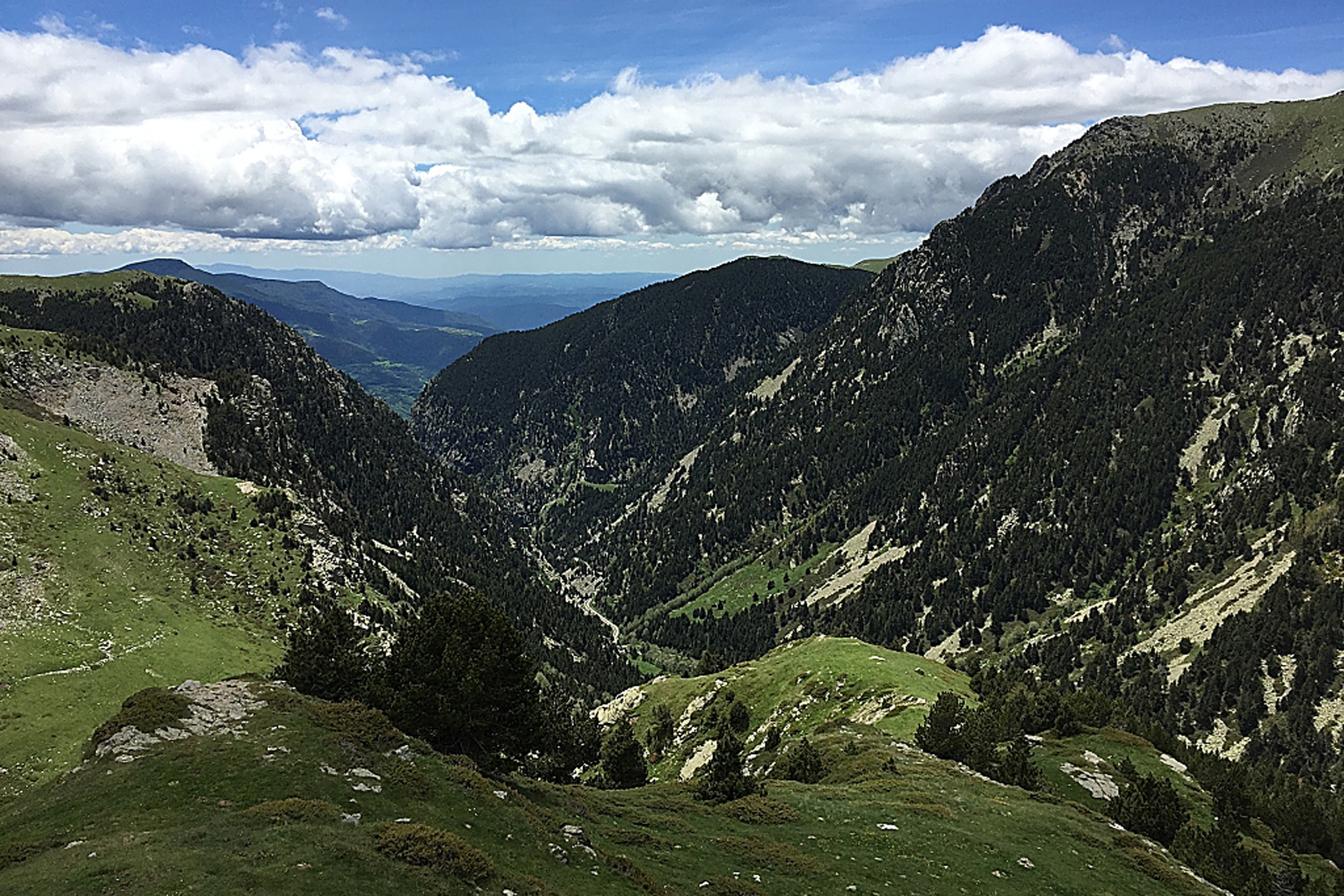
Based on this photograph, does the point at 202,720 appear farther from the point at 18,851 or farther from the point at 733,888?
the point at 733,888

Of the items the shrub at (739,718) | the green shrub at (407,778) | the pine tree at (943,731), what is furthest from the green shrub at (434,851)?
the shrub at (739,718)

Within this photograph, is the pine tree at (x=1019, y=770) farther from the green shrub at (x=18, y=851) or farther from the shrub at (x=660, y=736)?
the green shrub at (x=18, y=851)

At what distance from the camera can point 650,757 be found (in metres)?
109

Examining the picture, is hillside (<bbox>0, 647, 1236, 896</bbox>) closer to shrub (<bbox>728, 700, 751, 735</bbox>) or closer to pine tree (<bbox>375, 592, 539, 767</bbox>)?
pine tree (<bbox>375, 592, 539, 767</bbox>)

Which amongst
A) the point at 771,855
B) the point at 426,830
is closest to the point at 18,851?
the point at 426,830

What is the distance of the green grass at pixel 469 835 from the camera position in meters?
27.2

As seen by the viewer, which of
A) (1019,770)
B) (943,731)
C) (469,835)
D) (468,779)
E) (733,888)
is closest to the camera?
(469,835)

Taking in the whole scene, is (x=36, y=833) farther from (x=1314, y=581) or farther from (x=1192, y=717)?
(x=1314, y=581)

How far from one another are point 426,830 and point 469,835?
4.60 m

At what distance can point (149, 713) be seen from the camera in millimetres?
39562

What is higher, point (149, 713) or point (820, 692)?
point (149, 713)

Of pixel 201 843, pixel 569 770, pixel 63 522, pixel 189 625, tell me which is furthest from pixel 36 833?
pixel 63 522

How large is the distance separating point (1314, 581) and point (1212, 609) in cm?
2114

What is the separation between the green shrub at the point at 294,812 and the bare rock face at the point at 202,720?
28.8ft
